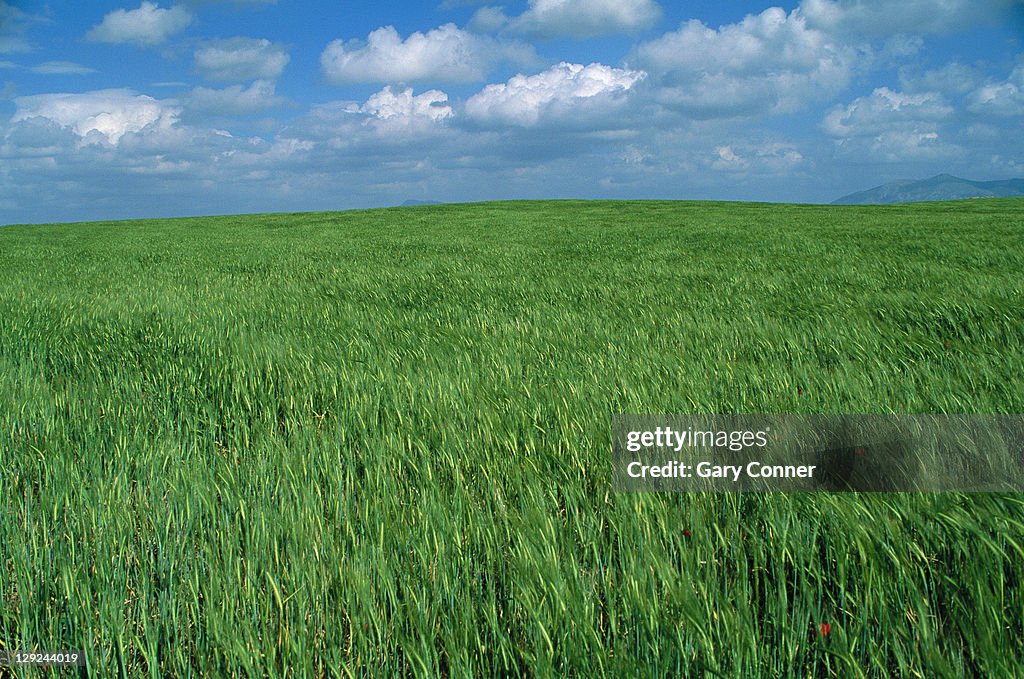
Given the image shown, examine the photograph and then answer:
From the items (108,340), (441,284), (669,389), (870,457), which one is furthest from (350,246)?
(870,457)

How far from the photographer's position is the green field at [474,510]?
50.6 inches

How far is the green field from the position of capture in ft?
4.22

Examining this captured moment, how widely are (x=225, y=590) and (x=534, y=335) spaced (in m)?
3.18

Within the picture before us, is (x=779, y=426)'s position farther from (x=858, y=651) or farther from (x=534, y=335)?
(x=534, y=335)

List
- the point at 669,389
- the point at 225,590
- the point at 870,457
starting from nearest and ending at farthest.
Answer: the point at 225,590 → the point at 870,457 → the point at 669,389

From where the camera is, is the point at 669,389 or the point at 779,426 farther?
the point at 669,389

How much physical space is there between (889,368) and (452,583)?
2.99 meters

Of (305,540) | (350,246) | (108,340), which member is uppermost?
(350,246)

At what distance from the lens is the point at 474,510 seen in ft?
5.98

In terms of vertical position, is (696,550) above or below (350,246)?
below

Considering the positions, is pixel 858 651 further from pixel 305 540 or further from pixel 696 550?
pixel 305 540

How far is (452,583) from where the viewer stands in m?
1.49

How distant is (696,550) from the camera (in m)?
1.55

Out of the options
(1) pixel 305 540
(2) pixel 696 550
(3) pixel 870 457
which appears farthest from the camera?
(3) pixel 870 457
